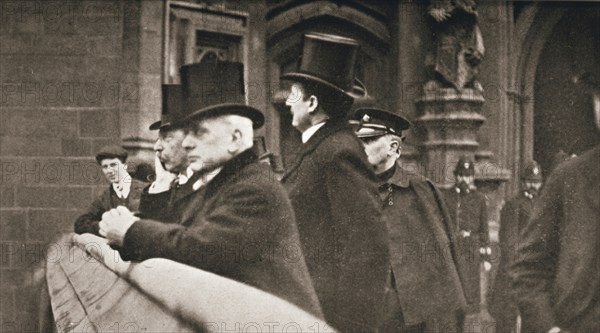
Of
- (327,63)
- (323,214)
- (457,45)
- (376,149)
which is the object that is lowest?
(323,214)

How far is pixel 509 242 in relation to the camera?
456 cm

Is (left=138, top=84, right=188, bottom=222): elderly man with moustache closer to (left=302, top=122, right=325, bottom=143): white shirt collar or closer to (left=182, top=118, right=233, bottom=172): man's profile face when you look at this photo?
(left=182, top=118, right=233, bottom=172): man's profile face

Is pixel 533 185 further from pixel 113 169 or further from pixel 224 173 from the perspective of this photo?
pixel 113 169

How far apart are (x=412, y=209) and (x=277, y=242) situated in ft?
3.18

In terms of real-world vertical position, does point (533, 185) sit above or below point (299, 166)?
below

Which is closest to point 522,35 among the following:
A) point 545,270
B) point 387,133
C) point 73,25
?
point 387,133

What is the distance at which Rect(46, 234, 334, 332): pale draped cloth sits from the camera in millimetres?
3455

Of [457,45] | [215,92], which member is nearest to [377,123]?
[457,45]

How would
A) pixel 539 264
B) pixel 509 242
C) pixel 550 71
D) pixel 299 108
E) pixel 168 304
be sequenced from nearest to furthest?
pixel 168 304
pixel 539 264
pixel 299 108
pixel 509 242
pixel 550 71

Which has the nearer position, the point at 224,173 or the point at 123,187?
the point at 224,173

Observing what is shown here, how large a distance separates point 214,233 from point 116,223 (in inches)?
22.2

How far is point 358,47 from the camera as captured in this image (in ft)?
13.9

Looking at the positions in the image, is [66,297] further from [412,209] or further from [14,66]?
[412,209]

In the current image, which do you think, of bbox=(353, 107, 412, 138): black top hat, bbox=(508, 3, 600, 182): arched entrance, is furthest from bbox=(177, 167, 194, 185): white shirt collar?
bbox=(508, 3, 600, 182): arched entrance
